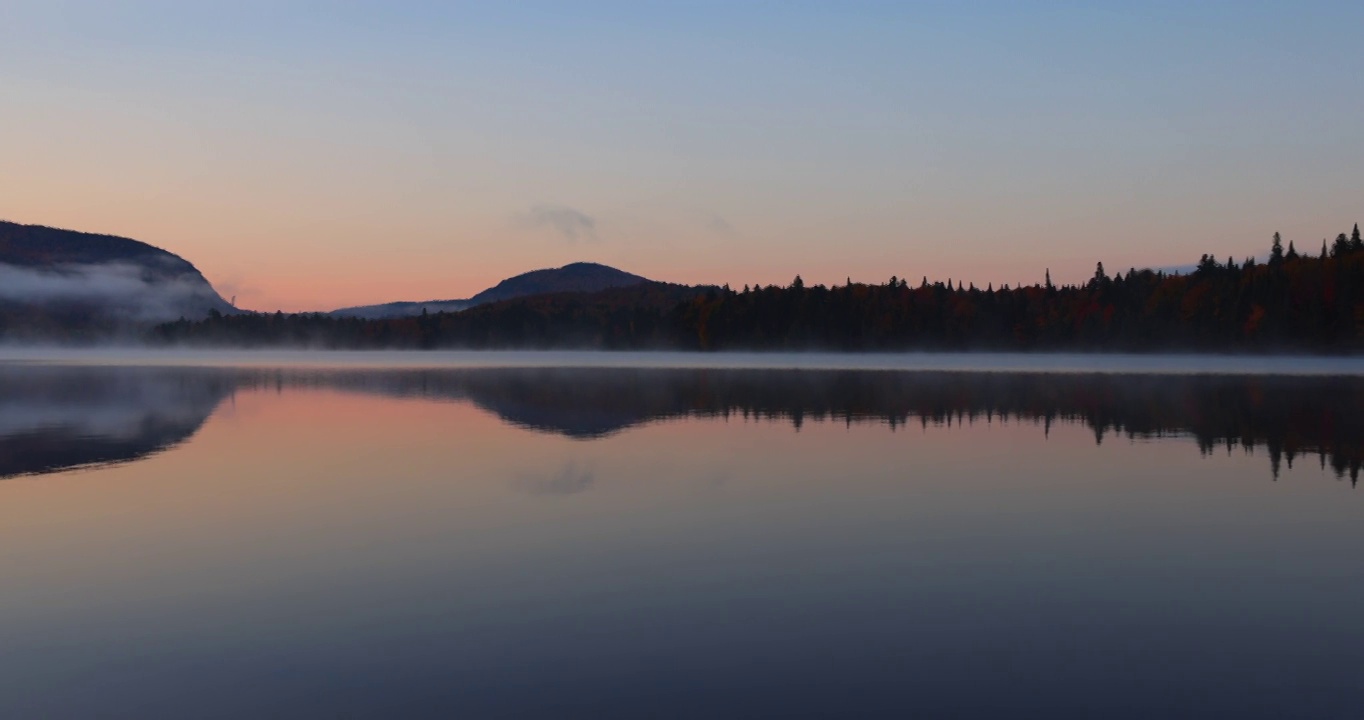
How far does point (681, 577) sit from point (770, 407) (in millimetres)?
33403

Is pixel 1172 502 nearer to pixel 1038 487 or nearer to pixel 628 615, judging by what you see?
pixel 1038 487

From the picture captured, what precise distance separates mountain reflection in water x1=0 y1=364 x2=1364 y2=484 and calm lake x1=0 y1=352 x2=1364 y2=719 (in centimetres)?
95

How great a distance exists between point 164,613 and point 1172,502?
1881 centimetres

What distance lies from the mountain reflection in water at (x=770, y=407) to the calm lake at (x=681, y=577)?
0.95 m

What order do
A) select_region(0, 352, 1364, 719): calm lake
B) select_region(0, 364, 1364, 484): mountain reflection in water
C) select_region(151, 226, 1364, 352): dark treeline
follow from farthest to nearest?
select_region(151, 226, 1364, 352): dark treeline, select_region(0, 364, 1364, 484): mountain reflection in water, select_region(0, 352, 1364, 719): calm lake

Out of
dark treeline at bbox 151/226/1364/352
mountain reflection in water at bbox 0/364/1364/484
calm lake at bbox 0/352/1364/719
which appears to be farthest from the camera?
dark treeline at bbox 151/226/1364/352

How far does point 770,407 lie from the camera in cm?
4822

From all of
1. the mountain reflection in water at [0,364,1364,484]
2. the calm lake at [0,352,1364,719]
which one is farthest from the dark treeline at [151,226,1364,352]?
the calm lake at [0,352,1364,719]

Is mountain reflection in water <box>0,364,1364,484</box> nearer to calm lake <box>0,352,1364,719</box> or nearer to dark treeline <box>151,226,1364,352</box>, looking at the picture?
calm lake <box>0,352,1364,719</box>

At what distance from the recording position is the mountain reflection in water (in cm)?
3222

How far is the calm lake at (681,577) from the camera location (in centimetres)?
1053

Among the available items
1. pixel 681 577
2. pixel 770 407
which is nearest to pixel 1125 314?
pixel 770 407

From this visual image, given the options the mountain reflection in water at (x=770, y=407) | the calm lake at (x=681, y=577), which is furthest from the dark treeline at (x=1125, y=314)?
the calm lake at (x=681, y=577)

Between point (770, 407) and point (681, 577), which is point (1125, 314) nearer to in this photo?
point (770, 407)
